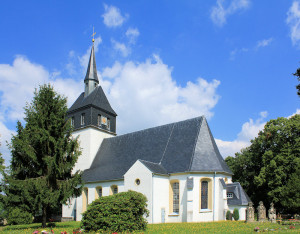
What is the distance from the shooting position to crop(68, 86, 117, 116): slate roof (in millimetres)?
35816

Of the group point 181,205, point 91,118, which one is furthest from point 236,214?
point 91,118

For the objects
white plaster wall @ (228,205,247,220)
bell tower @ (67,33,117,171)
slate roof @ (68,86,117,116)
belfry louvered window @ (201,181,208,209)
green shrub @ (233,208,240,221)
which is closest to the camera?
belfry louvered window @ (201,181,208,209)

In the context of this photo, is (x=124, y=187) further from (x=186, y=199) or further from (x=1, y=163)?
(x=1, y=163)

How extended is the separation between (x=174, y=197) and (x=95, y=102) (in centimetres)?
1654

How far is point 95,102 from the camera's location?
3584cm

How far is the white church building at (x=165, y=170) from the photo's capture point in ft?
81.4

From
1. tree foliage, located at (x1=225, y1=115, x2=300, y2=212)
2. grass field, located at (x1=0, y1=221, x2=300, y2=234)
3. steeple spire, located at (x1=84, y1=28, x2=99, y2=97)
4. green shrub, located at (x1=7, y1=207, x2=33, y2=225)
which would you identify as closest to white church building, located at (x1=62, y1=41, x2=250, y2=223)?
steeple spire, located at (x1=84, y1=28, x2=99, y2=97)

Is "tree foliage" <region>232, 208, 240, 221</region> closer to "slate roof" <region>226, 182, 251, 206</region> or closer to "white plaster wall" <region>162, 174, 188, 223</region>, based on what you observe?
"slate roof" <region>226, 182, 251, 206</region>

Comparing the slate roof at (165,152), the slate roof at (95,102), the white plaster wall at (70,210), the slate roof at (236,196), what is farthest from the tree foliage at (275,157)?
the white plaster wall at (70,210)

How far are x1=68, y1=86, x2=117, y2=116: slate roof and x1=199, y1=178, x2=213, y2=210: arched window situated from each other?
1732 cm

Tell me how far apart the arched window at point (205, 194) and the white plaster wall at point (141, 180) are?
4.66m

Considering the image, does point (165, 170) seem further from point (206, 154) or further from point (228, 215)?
point (228, 215)

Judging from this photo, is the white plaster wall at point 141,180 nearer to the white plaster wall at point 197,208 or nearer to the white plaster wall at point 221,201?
the white plaster wall at point 197,208

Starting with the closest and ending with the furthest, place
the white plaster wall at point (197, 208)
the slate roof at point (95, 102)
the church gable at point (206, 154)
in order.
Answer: the white plaster wall at point (197, 208)
the church gable at point (206, 154)
the slate roof at point (95, 102)
